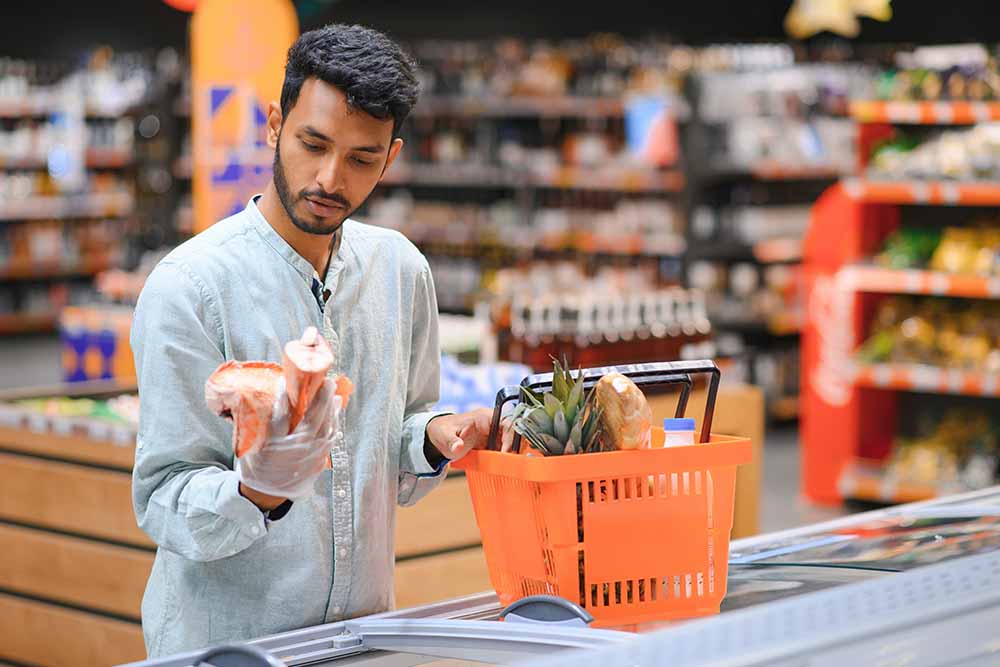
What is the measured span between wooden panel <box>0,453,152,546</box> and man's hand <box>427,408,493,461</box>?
2.29 meters

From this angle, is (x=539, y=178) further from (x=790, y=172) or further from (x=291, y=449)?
(x=291, y=449)

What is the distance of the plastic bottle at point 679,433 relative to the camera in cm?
213

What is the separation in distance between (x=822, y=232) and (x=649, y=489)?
570 centimetres

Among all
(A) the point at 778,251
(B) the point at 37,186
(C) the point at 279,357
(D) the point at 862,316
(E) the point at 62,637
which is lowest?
(E) the point at 62,637

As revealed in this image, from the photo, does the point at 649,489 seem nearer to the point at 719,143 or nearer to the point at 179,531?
the point at 179,531

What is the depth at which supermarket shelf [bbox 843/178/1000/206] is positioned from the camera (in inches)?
279

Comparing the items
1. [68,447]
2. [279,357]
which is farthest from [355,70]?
[68,447]

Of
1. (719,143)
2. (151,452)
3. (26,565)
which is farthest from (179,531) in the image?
(719,143)

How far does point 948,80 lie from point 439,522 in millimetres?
4197

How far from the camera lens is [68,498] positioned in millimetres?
4570

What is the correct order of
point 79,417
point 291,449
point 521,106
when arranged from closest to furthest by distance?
point 291,449 → point 79,417 → point 521,106

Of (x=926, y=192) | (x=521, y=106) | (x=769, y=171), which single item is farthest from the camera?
(x=521, y=106)

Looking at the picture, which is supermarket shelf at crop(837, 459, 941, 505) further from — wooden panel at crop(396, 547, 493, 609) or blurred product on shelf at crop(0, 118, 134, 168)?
blurred product on shelf at crop(0, 118, 134, 168)

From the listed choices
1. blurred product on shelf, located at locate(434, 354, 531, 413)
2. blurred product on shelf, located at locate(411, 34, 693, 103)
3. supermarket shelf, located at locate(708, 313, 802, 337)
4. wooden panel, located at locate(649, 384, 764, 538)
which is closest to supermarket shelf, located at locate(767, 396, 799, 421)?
supermarket shelf, located at locate(708, 313, 802, 337)
